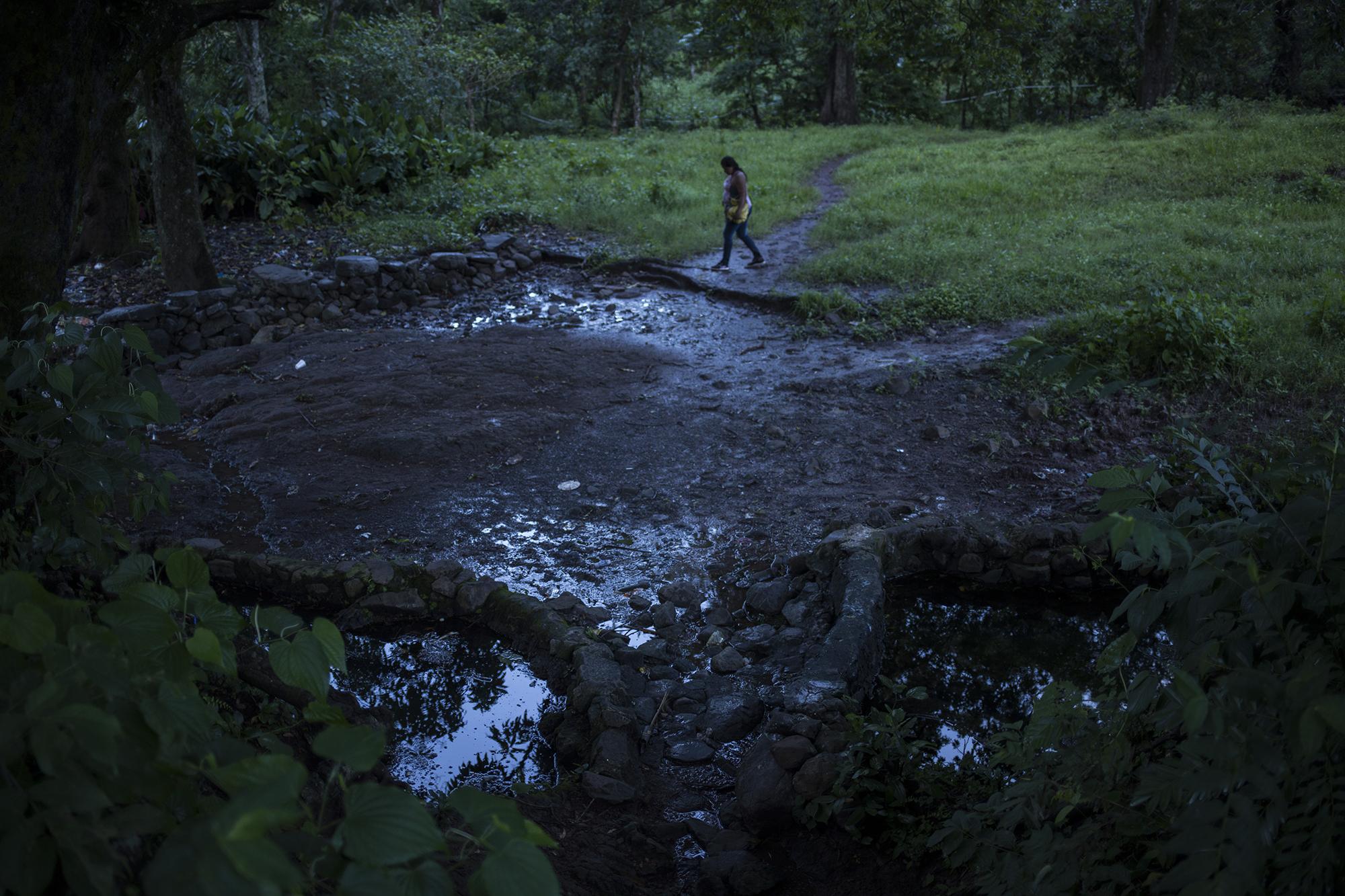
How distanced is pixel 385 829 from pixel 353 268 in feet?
30.0

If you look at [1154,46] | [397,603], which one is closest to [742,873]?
[397,603]

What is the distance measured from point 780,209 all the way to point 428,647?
9.74m

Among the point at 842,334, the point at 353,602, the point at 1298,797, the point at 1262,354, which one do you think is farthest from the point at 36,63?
the point at 1262,354

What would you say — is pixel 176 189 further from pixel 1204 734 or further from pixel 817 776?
pixel 1204 734

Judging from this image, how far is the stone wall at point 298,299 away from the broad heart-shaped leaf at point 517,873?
816cm

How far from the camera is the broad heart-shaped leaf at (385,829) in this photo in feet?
3.86

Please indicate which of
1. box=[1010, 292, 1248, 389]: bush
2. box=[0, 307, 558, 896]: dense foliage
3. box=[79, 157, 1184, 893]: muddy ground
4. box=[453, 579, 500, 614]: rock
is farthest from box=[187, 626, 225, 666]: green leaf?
box=[1010, 292, 1248, 389]: bush

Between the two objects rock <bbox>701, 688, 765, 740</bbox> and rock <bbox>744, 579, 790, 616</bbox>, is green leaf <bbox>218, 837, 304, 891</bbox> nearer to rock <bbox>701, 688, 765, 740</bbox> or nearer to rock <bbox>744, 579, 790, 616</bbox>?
rock <bbox>701, 688, 765, 740</bbox>

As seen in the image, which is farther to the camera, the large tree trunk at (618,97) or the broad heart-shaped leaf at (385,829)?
the large tree trunk at (618,97)

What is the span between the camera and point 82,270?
10.0 meters

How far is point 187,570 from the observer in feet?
5.42

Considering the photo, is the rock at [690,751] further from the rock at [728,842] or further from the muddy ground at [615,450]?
the rock at [728,842]

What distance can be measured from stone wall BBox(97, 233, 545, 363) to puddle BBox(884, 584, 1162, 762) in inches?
260

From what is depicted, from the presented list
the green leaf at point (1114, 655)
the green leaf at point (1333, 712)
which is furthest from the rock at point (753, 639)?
the green leaf at point (1333, 712)
